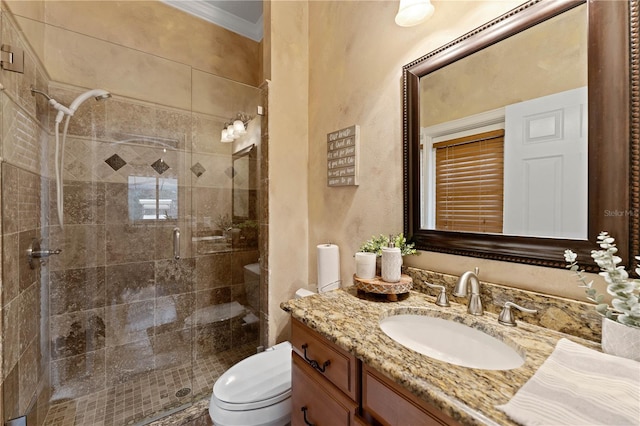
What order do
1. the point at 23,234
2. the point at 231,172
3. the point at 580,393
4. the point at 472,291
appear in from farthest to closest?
the point at 231,172 < the point at 23,234 < the point at 472,291 < the point at 580,393

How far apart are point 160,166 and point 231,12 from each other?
5.09 feet

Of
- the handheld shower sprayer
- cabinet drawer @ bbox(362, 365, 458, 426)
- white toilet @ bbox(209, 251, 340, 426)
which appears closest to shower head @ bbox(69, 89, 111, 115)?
the handheld shower sprayer

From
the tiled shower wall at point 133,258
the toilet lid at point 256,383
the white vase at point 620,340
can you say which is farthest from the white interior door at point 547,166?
the tiled shower wall at point 133,258

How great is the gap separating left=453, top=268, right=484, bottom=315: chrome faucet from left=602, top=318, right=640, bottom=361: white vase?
1.01 feet

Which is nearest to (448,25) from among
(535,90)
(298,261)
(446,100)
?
(446,100)

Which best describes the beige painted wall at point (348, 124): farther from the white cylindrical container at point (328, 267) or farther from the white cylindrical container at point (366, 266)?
the white cylindrical container at point (366, 266)

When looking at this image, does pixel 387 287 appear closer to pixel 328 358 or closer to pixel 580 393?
pixel 328 358

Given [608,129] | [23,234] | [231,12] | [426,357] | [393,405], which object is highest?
[231,12]

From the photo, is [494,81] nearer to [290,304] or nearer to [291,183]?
[290,304]

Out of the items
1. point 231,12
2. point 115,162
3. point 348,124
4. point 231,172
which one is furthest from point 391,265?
point 231,12

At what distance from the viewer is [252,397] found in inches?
45.8

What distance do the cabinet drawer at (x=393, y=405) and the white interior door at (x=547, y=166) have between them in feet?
2.16

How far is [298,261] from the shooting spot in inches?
76.1

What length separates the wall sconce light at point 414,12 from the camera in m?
1.09
